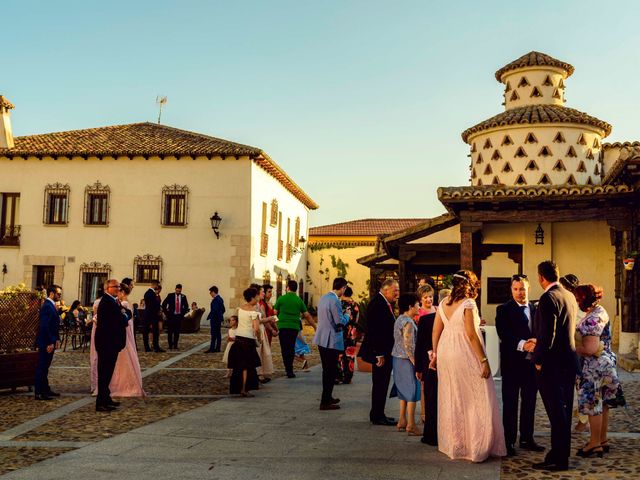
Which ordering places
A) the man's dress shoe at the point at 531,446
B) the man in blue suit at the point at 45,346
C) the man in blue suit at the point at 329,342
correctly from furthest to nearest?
the man in blue suit at the point at 45,346 → the man in blue suit at the point at 329,342 → the man's dress shoe at the point at 531,446

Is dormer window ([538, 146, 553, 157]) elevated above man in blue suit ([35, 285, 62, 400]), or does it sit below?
above

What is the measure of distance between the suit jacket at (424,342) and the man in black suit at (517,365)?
2.72ft

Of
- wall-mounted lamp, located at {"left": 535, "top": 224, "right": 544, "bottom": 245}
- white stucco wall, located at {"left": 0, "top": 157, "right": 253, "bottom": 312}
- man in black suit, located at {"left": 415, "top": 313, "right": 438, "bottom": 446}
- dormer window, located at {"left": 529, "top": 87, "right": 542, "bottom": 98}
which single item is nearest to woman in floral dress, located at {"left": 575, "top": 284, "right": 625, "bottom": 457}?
man in black suit, located at {"left": 415, "top": 313, "right": 438, "bottom": 446}

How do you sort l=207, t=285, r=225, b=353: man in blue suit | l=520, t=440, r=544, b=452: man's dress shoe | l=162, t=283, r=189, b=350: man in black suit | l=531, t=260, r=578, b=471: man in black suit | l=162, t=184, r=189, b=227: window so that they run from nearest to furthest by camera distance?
l=531, t=260, r=578, b=471: man in black suit → l=520, t=440, r=544, b=452: man's dress shoe → l=207, t=285, r=225, b=353: man in blue suit → l=162, t=283, r=189, b=350: man in black suit → l=162, t=184, r=189, b=227: window

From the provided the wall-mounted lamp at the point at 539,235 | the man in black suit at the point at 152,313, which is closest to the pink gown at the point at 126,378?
the man in black suit at the point at 152,313

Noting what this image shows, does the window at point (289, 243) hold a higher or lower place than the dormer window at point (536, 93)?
lower

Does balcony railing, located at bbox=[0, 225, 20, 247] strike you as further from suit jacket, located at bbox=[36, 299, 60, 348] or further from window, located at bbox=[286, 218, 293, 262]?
suit jacket, located at bbox=[36, 299, 60, 348]

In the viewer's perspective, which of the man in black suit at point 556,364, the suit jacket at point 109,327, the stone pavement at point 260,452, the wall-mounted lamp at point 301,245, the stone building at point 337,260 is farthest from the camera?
the stone building at point 337,260

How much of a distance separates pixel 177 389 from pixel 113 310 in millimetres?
2357

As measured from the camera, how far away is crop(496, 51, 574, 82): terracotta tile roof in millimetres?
20328

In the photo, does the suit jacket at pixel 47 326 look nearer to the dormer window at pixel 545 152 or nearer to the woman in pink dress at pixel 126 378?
the woman in pink dress at pixel 126 378

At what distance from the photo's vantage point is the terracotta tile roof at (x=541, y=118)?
18641 millimetres

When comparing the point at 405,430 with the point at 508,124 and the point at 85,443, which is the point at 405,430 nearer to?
the point at 85,443

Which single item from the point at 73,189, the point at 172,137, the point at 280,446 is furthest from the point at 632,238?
the point at 73,189
